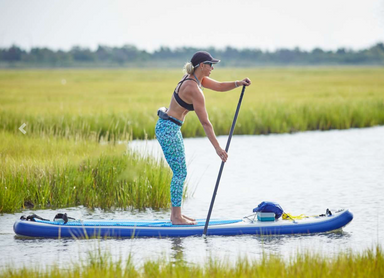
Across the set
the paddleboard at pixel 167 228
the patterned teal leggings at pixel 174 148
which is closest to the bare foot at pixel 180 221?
the paddleboard at pixel 167 228

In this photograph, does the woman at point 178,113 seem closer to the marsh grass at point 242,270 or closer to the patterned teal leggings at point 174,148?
the patterned teal leggings at point 174,148

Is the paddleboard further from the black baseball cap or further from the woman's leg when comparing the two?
the black baseball cap

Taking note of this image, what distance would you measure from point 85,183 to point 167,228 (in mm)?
2880

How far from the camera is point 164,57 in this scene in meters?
153

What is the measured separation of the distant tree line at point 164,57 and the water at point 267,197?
123755 mm

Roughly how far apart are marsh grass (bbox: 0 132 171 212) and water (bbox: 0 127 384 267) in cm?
31

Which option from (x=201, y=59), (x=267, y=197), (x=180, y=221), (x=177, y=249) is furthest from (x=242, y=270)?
(x=267, y=197)

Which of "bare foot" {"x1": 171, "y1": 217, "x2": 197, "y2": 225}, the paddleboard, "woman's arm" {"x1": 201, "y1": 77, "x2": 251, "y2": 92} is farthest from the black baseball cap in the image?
the paddleboard

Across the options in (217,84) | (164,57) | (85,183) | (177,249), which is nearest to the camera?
(177,249)

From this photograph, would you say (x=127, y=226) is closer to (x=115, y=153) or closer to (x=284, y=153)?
(x=115, y=153)

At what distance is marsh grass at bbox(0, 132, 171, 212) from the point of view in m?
10.4

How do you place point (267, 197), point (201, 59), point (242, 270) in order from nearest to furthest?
point (242, 270), point (201, 59), point (267, 197)

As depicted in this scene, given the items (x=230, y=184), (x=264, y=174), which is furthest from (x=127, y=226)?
(x=264, y=174)

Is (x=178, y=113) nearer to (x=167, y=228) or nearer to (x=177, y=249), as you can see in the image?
(x=167, y=228)
